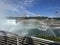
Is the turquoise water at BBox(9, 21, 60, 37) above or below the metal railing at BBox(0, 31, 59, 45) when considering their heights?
above

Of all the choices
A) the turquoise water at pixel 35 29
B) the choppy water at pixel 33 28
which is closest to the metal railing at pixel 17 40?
the turquoise water at pixel 35 29

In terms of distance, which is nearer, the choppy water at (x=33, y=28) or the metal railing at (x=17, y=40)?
the metal railing at (x=17, y=40)

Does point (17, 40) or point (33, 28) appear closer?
point (17, 40)

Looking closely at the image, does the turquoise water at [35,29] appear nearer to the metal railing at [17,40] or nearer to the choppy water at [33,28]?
the choppy water at [33,28]

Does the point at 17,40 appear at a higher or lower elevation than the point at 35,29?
lower

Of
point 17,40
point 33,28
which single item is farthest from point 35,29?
point 17,40

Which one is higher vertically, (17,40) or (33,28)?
(33,28)

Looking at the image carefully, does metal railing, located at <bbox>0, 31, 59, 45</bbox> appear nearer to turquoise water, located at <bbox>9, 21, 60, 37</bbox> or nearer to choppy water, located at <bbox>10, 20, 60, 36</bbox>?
turquoise water, located at <bbox>9, 21, 60, 37</bbox>

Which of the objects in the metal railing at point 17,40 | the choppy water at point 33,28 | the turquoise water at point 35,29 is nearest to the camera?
the metal railing at point 17,40

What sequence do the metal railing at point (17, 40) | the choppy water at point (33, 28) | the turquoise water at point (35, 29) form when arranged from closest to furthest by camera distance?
the metal railing at point (17, 40) → the turquoise water at point (35, 29) → the choppy water at point (33, 28)

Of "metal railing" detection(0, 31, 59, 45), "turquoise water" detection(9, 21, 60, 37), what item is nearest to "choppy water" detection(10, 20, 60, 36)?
"turquoise water" detection(9, 21, 60, 37)

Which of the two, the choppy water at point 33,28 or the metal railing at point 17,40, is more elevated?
the choppy water at point 33,28

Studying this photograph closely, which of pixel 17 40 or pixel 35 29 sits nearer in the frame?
pixel 17 40

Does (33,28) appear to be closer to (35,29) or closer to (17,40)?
(35,29)
